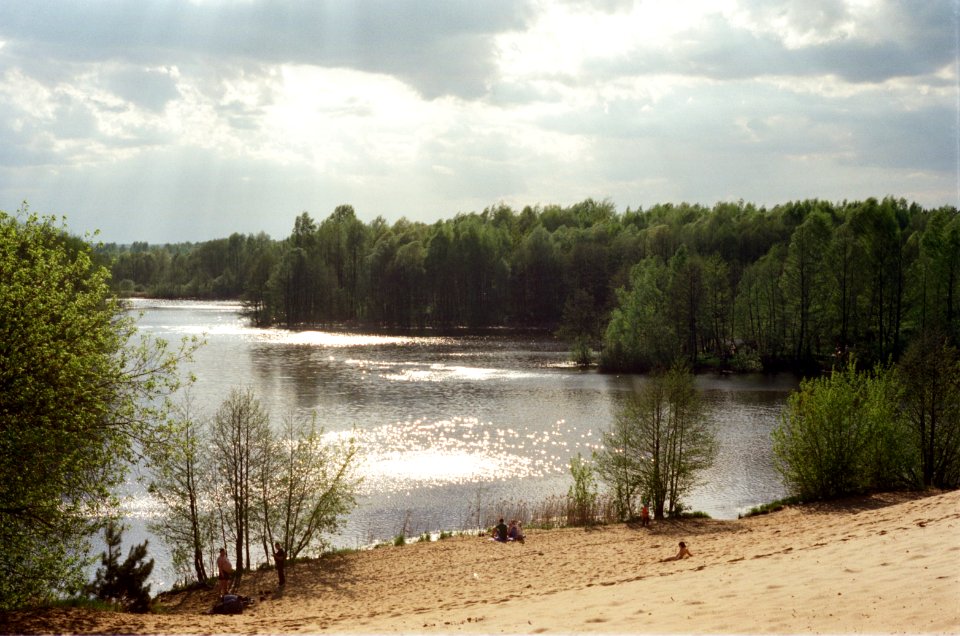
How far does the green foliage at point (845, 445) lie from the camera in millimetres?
36375

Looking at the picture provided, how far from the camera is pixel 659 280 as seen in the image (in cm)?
9981

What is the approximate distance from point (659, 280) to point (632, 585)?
8258cm

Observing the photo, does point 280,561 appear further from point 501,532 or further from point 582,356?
point 582,356

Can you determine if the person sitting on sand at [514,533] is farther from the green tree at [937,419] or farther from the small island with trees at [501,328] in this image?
the green tree at [937,419]

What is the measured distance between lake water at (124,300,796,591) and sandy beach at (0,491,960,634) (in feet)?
16.4

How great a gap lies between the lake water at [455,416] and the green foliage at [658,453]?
104 inches

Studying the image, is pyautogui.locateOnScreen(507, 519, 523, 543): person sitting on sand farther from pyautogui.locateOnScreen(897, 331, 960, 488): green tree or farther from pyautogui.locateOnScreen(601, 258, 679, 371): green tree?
pyautogui.locateOnScreen(601, 258, 679, 371): green tree

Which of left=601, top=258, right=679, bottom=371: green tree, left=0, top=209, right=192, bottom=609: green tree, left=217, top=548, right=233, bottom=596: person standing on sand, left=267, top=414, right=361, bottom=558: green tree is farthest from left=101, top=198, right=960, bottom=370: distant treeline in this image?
left=0, top=209, right=192, bottom=609: green tree

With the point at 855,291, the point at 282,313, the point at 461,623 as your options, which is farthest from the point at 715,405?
the point at 282,313

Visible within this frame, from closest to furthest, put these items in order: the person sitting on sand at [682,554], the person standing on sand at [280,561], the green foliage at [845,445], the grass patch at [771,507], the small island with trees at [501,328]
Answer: the small island with trees at [501,328], the person sitting on sand at [682,554], the person standing on sand at [280,561], the grass patch at [771,507], the green foliage at [845,445]

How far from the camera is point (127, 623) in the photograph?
16484 millimetres

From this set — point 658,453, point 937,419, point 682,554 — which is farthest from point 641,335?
point 682,554

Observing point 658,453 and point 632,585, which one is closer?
point 632,585

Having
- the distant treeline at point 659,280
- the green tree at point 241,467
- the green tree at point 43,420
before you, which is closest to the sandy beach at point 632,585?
the green tree at point 43,420
